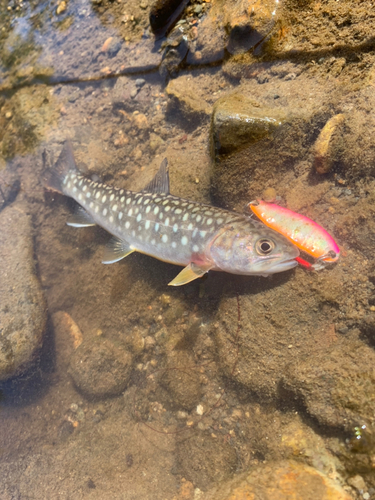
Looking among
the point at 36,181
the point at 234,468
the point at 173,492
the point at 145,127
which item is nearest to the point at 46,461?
the point at 173,492

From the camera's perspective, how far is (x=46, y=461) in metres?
5.41

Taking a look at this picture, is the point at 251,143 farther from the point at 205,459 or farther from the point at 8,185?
the point at 8,185

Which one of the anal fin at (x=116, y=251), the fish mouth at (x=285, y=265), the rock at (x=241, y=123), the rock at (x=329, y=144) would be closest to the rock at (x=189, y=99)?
the rock at (x=241, y=123)

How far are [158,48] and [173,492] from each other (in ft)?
26.5

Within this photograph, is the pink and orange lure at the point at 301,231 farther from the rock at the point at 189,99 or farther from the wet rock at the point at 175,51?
the wet rock at the point at 175,51

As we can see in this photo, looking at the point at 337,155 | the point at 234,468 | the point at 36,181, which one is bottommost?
the point at 234,468

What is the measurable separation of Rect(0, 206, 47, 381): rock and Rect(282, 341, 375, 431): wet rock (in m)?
4.56

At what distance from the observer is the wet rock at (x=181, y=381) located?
479cm

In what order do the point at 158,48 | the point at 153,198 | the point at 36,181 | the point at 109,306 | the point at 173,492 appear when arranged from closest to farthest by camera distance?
the point at 173,492 → the point at 153,198 → the point at 109,306 → the point at 158,48 → the point at 36,181

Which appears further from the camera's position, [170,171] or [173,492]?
[170,171]

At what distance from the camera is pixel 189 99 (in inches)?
218

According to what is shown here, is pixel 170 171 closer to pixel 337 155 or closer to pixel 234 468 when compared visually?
pixel 337 155

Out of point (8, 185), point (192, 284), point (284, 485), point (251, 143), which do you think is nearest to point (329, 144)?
point (251, 143)

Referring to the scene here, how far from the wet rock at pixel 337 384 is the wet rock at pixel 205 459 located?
1.49 metres
